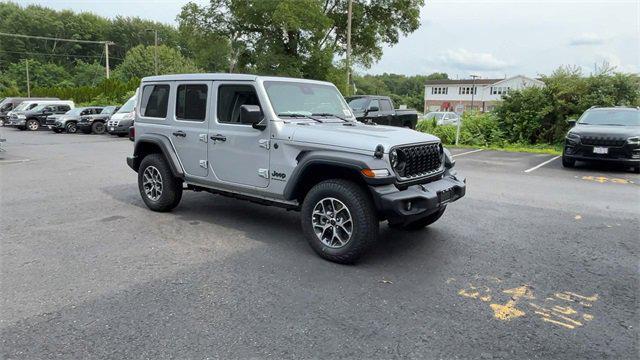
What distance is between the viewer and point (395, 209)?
432 cm

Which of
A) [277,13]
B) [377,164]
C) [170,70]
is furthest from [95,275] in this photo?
[170,70]

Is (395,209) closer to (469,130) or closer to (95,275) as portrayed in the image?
(95,275)

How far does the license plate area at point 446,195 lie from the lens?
478 centimetres

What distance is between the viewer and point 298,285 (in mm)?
4133

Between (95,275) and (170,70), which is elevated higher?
(170,70)

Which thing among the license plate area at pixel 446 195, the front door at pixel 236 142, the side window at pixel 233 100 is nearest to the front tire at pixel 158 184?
the front door at pixel 236 142

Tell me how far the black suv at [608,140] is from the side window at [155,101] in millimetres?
9795

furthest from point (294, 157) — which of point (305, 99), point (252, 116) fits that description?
point (305, 99)

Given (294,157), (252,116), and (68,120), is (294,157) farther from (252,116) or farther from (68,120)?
(68,120)

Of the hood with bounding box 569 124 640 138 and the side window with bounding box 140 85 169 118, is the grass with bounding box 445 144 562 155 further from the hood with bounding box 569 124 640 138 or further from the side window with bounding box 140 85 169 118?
the side window with bounding box 140 85 169 118

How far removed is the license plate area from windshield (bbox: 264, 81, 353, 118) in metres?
1.73

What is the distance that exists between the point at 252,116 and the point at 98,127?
882 inches

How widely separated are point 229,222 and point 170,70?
7561 cm

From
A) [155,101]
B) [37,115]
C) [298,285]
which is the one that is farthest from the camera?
[37,115]
